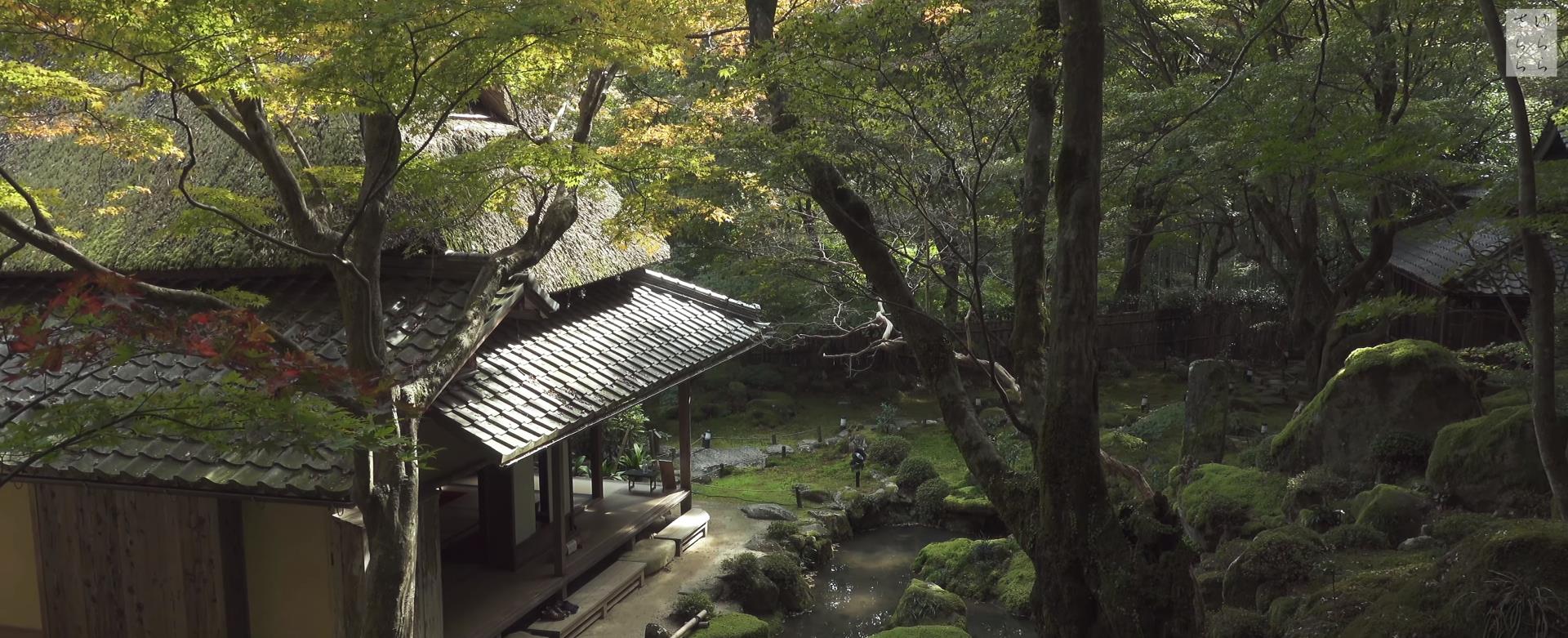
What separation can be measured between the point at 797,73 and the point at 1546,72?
9.09 m

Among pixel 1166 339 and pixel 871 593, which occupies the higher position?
pixel 1166 339

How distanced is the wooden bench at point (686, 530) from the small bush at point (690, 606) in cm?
177

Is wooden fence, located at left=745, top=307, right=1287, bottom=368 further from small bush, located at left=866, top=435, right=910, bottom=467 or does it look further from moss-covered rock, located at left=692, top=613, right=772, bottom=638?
moss-covered rock, located at left=692, top=613, right=772, bottom=638

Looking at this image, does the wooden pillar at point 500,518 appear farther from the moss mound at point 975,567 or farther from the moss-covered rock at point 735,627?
the moss mound at point 975,567

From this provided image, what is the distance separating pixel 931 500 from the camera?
13.5 meters

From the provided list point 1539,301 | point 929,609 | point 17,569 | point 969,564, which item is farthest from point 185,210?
point 1539,301

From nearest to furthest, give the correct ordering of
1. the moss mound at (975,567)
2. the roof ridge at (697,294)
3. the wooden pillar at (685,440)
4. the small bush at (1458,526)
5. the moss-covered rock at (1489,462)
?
the small bush at (1458,526), the moss-covered rock at (1489,462), the moss mound at (975,567), the wooden pillar at (685,440), the roof ridge at (697,294)

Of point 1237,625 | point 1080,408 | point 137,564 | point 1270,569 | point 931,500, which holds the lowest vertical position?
point 931,500

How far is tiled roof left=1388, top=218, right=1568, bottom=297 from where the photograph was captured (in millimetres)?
8906

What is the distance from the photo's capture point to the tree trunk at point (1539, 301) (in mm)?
6086

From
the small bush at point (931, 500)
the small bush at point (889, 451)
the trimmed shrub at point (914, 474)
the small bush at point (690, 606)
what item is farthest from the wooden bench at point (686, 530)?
the small bush at point (889, 451)

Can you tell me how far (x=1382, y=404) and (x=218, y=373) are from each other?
11167 millimetres

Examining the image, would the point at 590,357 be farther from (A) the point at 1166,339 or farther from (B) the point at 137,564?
(A) the point at 1166,339

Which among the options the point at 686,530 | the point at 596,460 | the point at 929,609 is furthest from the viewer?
the point at 686,530
